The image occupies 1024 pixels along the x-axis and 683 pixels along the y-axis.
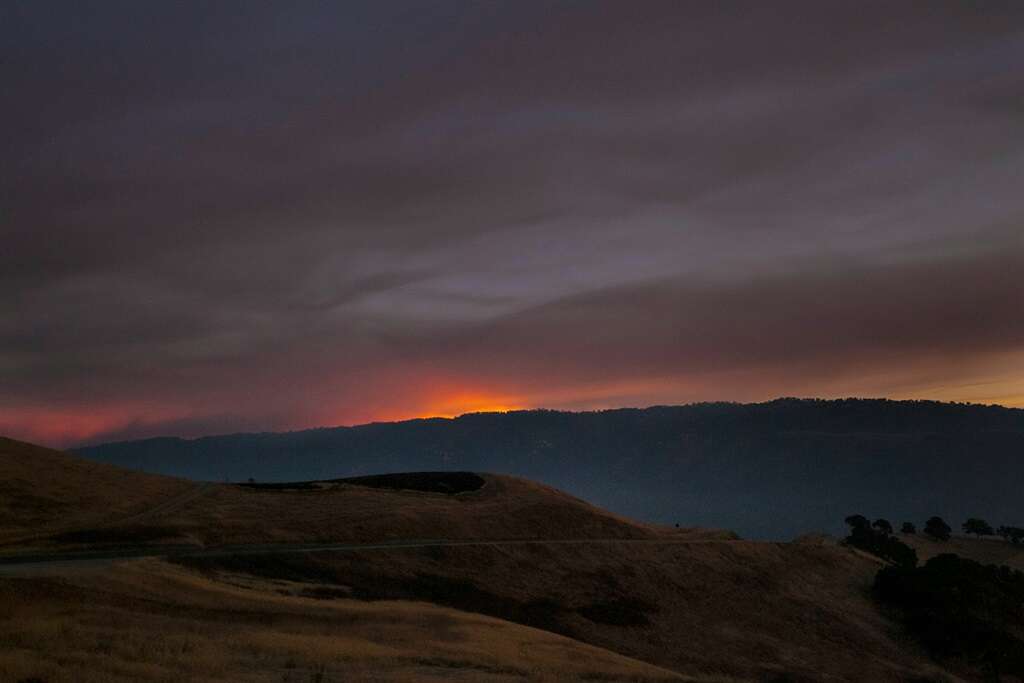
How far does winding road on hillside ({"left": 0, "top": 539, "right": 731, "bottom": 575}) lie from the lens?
41750 millimetres

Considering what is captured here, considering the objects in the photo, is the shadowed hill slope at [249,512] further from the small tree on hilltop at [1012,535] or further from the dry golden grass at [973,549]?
the small tree on hilltop at [1012,535]

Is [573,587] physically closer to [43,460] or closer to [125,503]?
[125,503]

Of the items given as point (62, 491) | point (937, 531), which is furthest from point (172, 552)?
point (937, 531)

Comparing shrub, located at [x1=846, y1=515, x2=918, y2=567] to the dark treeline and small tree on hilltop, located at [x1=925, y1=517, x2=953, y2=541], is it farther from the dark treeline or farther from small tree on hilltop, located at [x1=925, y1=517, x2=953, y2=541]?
small tree on hilltop, located at [x1=925, y1=517, x2=953, y2=541]

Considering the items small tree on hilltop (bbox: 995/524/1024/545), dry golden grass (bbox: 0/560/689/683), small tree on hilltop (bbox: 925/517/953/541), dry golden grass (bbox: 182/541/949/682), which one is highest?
dry golden grass (bbox: 0/560/689/683)

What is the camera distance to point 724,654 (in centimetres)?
5462

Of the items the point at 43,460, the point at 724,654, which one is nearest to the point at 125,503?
the point at 43,460

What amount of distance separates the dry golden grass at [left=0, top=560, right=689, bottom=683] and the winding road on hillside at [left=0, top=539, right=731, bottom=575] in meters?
3.53

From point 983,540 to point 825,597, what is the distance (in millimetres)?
104737

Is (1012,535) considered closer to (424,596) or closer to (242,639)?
(424,596)

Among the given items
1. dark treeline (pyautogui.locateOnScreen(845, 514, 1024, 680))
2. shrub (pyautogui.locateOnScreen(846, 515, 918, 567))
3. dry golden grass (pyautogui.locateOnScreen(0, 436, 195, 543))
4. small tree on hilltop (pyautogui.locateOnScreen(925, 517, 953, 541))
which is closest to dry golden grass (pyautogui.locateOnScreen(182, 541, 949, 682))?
dark treeline (pyautogui.locateOnScreen(845, 514, 1024, 680))

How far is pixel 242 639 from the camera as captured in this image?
3080 cm

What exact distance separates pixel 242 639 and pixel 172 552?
2168 cm

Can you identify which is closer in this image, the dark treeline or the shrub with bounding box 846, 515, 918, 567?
the dark treeline
